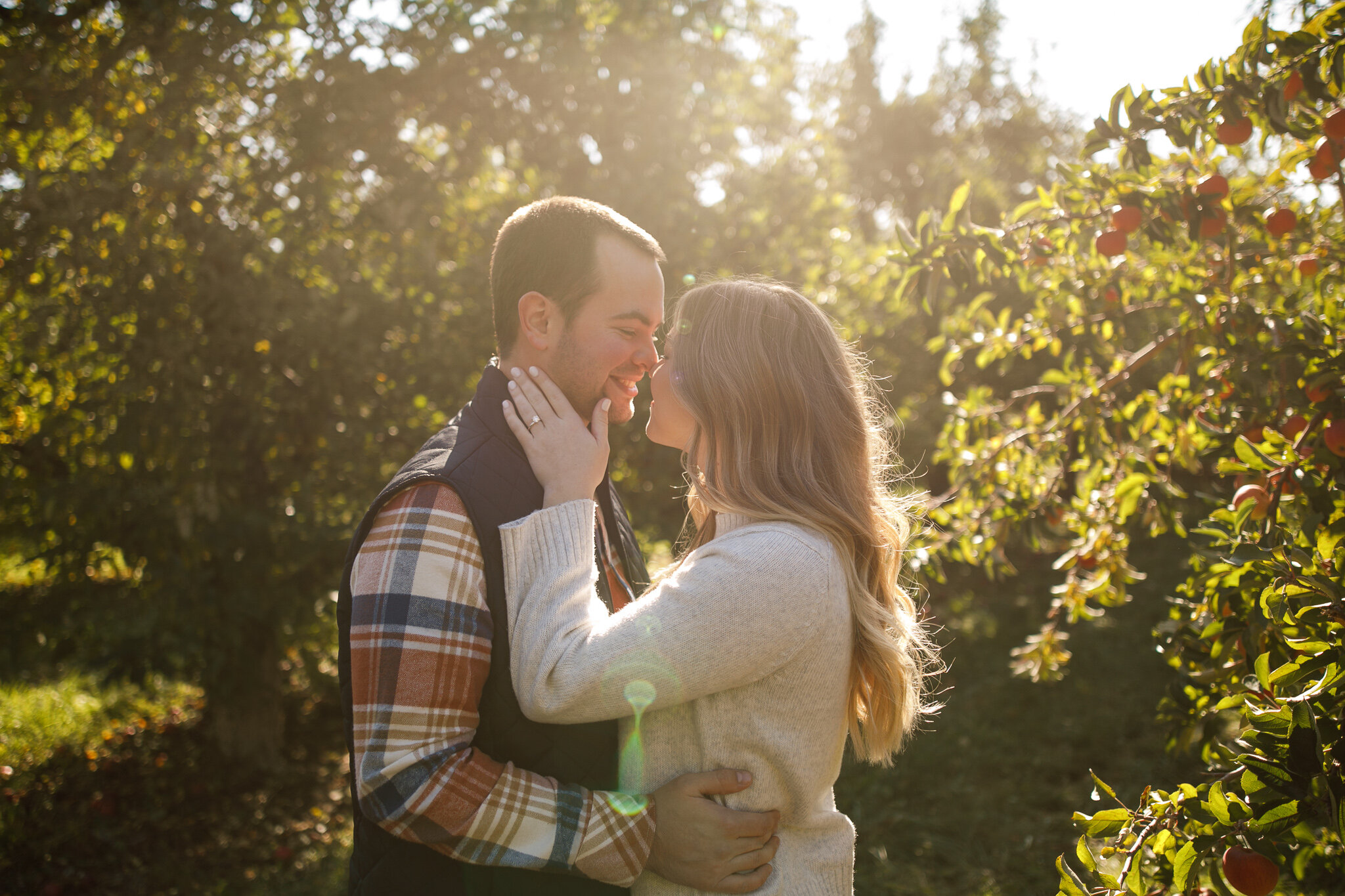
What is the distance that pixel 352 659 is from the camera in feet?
4.87

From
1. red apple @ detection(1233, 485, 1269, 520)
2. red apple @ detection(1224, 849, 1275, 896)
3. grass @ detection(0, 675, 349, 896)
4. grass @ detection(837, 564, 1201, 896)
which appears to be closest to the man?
red apple @ detection(1224, 849, 1275, 896)

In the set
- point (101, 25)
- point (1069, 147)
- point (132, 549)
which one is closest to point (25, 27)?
point (101, 25)

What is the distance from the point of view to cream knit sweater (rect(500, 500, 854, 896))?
55.5 inches

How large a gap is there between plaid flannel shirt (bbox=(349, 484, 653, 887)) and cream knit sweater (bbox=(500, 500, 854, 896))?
0.10 m

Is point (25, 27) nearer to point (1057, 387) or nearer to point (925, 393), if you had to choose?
point (1057, 387)

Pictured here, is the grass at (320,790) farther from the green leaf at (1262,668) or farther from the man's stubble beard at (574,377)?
the man's stubble beard at (574,377)

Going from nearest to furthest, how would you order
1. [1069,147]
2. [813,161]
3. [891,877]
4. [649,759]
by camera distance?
1. [649,759]
2. [891,877]
3. [813,161]
4. [1069,147]

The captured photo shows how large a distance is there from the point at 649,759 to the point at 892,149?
2249cm

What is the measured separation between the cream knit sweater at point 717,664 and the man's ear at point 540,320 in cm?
53

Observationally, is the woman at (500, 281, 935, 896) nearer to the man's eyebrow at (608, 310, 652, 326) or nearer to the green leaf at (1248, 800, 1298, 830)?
the man's eyebrow at (608, 310, 652, 326)

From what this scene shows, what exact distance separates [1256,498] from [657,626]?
1.53 m

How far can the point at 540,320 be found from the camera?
1.97m

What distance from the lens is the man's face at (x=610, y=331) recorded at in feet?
6.54

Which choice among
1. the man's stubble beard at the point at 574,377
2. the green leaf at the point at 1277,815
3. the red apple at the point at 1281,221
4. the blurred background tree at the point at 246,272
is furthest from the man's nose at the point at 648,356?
the blurred background tree at the point at 246,272
